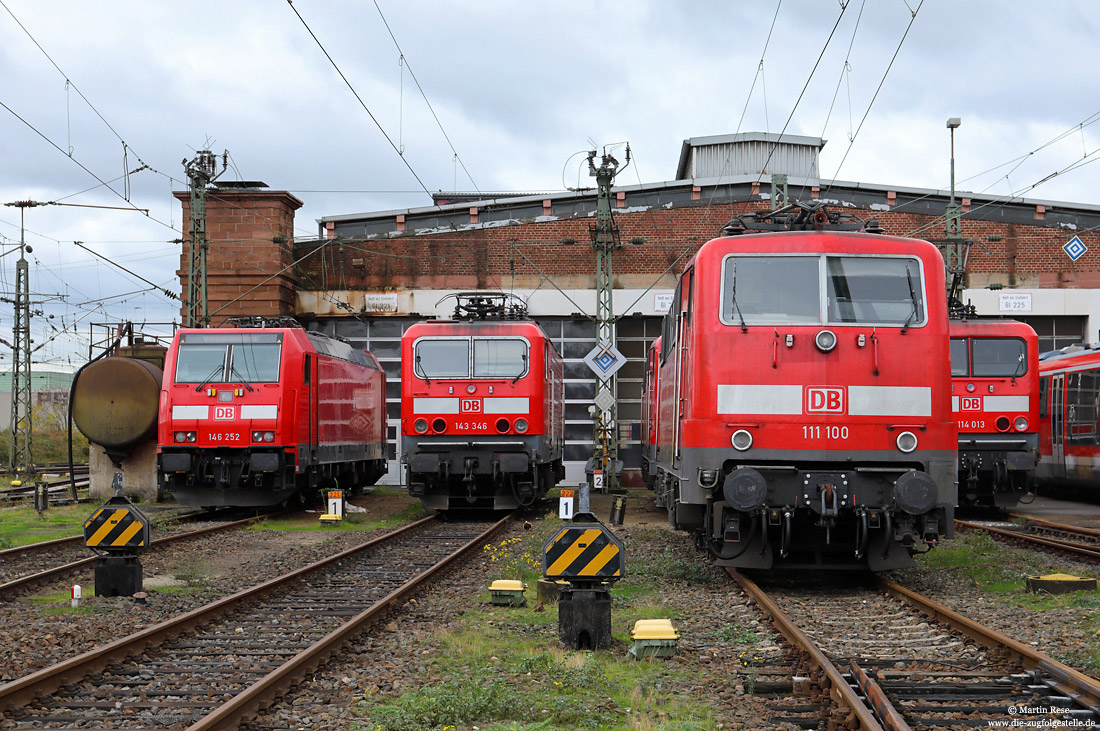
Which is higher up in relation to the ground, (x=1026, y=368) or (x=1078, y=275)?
(x=1078, y=275)

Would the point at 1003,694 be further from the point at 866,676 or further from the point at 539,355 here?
the point at 539,355

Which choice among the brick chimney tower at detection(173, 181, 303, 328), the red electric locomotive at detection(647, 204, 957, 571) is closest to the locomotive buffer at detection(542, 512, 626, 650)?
the red electric locomotive at detection(647, 204, 957, 571)

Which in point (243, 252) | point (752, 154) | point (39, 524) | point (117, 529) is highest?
point (752, 154)

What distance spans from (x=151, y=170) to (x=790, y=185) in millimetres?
16542

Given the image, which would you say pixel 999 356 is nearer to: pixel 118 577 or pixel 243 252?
pixel 118 577

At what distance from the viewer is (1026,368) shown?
59.9 feet

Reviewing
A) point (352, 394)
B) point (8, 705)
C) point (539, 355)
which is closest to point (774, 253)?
point (8, 705)

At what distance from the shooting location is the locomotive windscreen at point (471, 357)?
18.4 meters

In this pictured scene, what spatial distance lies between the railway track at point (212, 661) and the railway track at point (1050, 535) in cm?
742

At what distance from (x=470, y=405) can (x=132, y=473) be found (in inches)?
302

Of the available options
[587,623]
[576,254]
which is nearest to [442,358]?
[587,623]

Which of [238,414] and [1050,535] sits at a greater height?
[238,414]

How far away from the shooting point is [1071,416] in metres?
22.1

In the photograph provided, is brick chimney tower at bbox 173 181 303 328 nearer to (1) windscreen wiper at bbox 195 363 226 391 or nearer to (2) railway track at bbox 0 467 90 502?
(2) railway track at bbox 0 467 90 502
